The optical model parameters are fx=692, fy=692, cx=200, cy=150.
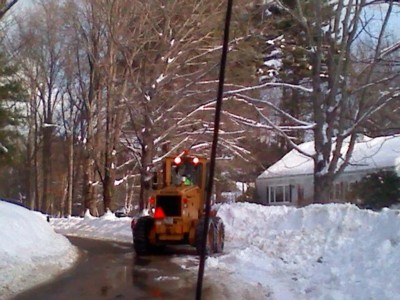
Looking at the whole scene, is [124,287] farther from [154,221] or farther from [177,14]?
[177,14]

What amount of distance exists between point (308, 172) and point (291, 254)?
2698cm

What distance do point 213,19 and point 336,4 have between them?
7.32m

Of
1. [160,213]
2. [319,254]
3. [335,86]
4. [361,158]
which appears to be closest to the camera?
[319,254]

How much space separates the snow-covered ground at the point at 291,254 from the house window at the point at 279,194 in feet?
→ 73.3

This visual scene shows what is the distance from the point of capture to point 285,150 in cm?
5197

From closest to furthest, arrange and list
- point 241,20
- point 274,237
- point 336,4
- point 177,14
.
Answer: point 274,237 → point 336,4 → point 241,20 → point 177,14

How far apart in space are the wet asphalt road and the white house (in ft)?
59.4

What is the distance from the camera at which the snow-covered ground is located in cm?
1152

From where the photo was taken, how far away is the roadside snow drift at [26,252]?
13367 millimetres

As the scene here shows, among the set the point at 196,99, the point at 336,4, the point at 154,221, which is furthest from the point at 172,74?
Result: the point at 154,221

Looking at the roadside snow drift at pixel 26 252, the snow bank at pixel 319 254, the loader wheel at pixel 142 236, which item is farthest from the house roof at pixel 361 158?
the roadside snow drift at pixel 26 252

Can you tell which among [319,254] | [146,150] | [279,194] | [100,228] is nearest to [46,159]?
[279,194]

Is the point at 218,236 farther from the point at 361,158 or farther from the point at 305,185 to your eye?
the point at 305,185

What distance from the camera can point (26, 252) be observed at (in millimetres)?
15586
